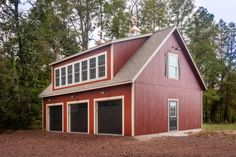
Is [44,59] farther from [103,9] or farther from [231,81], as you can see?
[231,81]

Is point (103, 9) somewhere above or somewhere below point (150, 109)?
above

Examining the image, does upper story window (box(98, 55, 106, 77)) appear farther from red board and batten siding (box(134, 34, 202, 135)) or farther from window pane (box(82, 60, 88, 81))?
red board and batten siding (box(134, 34, 202, 135))

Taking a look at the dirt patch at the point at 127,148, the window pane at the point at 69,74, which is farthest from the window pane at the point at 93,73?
the dirt patch at the point at 127,148

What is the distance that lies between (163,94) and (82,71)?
6224 millimetres

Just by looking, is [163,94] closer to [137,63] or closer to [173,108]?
[173,108]

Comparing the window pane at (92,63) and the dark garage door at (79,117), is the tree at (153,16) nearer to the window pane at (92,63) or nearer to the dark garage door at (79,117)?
the window pane at (92,63)

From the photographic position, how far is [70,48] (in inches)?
1566

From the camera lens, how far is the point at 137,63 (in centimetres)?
1977

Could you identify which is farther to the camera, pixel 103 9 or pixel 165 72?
pixel 103 9

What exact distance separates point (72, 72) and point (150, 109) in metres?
7.79

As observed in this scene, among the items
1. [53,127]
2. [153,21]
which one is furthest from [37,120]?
[153,21]

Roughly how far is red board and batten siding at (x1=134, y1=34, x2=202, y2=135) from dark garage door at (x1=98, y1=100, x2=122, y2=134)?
1406 millimetres

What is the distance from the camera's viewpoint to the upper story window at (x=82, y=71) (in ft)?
69.9

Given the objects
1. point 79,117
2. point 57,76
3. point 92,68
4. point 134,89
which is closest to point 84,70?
point 92,68
